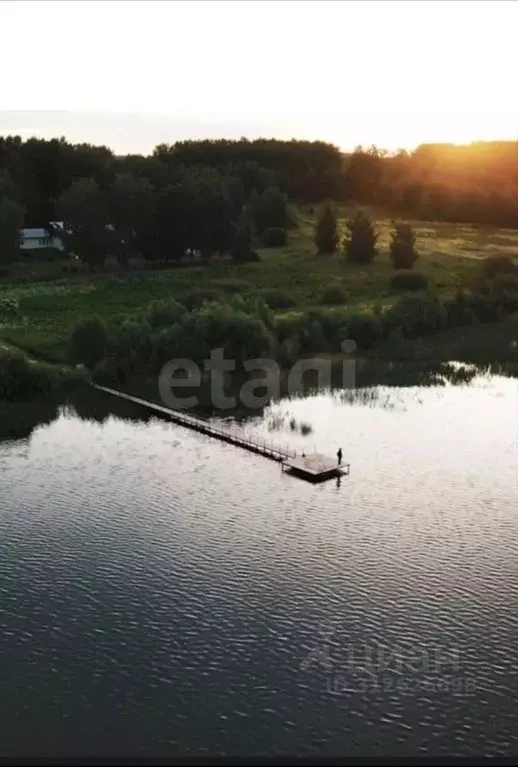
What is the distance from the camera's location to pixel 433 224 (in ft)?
477

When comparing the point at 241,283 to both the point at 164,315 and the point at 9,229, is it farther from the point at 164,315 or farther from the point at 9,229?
the point at 9,229

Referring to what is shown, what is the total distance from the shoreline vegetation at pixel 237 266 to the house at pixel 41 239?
148cm

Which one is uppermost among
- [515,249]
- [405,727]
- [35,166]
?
[35,166]

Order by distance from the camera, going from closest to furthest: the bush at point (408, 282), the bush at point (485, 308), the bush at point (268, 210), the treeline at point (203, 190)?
the bush at point (485, 308) < the bush at point (408, 282) < the treeline at point (203, 190) < the bush at point (268, 210)

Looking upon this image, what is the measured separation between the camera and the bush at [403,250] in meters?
108

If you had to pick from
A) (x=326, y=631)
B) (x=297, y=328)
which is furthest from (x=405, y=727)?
(x=297, y=328)

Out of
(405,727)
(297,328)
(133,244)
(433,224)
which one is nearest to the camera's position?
(405,727)

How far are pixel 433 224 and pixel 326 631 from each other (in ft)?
402

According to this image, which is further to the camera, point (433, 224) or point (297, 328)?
point (433, 224)

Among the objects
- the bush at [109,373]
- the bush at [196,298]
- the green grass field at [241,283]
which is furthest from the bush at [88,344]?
the bush at [196,298]

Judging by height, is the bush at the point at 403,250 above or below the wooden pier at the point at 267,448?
above

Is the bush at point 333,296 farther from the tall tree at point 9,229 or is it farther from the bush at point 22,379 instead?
Answer: the tall tree at point 9,229

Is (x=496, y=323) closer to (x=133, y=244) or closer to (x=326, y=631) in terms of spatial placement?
(x=133, y=244)

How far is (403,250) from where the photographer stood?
108250 millimetres
